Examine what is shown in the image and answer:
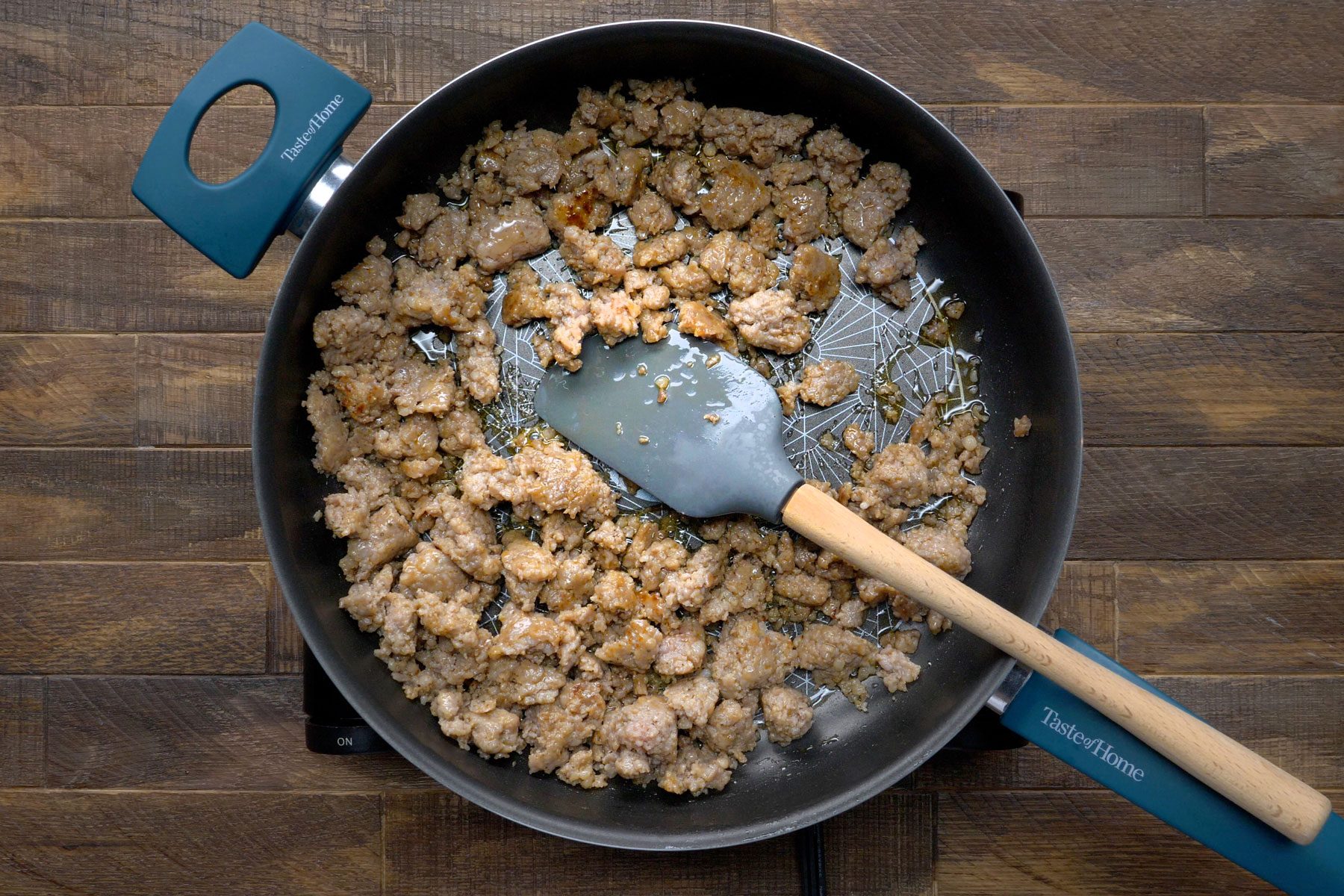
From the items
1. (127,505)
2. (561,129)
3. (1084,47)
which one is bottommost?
(127,505)

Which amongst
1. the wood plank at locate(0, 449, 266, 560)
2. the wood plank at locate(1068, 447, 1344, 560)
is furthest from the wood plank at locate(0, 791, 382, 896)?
the wood plank at locate(1068, 447, 1344, 560)

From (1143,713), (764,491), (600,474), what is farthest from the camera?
(600,474)

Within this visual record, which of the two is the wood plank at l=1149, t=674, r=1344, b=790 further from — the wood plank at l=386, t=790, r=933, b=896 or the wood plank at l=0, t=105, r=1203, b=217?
the wood plank at l=0, t=105, r=1203, b=217

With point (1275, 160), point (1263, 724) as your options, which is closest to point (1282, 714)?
point (1263, 724)

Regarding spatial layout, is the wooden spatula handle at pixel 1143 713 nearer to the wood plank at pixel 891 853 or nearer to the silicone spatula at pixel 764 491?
the silicone spatula at pixel 764 491

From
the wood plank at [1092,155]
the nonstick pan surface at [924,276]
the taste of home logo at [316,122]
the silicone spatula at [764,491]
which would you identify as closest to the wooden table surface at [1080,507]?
the wood plank at [1092,155]

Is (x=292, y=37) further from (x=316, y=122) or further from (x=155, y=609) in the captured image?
(x=155, y=609)

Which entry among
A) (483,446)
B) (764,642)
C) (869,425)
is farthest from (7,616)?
(869,425)
